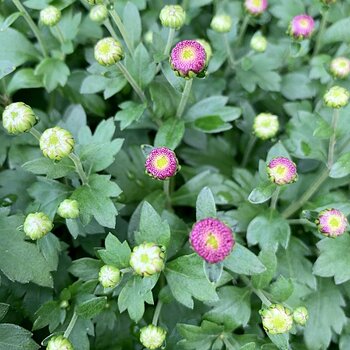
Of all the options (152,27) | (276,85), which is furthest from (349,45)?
(152,27)

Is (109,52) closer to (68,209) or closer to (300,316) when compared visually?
(68,209)

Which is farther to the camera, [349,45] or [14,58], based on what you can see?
[349,45]

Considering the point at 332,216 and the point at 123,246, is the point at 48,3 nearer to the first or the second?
the point at 123,246

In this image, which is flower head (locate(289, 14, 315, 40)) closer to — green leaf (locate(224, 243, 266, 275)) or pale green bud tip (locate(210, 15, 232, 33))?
pale green bud tip (locate(210, 15, 232, 33))

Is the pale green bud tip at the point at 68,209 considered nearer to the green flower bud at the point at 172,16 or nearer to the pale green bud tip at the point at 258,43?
the green flower bud at the point at 172,16

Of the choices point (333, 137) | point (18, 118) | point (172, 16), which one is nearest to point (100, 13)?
point (172, 16)

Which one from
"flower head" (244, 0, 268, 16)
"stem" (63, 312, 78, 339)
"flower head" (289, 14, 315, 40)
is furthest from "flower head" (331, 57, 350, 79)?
"stem" (63, 312, 78, 339)

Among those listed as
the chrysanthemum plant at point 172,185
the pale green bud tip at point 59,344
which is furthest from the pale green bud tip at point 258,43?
the pale green bud tip at point 59,344
